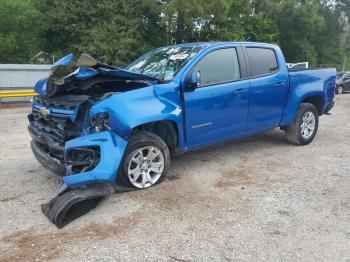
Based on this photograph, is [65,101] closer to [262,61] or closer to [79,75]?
[79,75]

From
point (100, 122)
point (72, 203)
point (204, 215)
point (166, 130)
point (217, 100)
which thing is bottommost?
point (204, 215)

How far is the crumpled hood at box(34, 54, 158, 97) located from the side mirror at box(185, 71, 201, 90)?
0.42m

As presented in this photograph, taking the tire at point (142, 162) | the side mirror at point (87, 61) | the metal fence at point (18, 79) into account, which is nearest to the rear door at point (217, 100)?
the tire at point (142, 162)

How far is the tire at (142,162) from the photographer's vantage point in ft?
15.3

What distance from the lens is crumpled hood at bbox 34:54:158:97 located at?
469cm

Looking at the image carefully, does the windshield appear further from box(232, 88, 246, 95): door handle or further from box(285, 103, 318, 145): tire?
box(285, 103, 318, 145): tire

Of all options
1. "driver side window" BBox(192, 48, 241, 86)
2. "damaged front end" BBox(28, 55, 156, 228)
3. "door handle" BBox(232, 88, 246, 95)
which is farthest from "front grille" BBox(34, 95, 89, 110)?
"door handle" BBox(232, 88, 246, 95)

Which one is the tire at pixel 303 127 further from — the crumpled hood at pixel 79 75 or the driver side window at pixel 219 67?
the crumpled hood at pixel 79 75

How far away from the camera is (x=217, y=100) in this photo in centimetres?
546

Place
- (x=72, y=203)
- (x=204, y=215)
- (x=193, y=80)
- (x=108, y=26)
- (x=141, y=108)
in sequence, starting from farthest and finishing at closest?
(x=108, y=26)
(x=193, y=80)
(x=141, y=108)
(x=204, y=215)
(x=72, y=203)

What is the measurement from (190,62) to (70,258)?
9.95 feet

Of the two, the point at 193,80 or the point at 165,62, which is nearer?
the point at 193,80

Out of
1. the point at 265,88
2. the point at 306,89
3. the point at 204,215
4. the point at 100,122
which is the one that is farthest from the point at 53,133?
the point at 306,89

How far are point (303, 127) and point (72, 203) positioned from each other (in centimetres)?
473
